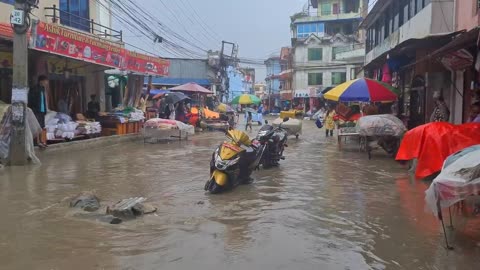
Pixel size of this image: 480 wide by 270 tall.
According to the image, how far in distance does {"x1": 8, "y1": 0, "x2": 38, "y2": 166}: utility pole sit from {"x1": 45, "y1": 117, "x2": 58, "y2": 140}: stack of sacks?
2.98 m

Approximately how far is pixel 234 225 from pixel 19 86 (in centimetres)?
713

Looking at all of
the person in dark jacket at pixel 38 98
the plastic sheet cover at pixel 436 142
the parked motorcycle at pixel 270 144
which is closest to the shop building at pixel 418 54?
the plastic sheet cover at pixel 436 142

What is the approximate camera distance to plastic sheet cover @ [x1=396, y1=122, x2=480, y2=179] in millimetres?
8508

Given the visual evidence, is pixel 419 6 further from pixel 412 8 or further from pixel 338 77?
pixel 338 77

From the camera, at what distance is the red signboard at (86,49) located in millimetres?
12062

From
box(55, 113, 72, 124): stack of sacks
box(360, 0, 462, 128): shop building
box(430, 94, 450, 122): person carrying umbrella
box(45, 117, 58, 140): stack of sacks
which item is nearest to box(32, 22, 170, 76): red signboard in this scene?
box(55, 113, 72, 124): stack of sacks

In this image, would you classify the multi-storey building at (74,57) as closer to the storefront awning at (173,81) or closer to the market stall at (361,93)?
the market stall at (361,93)

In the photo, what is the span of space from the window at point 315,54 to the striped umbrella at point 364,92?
44.8 m

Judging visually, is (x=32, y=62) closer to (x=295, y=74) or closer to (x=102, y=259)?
(x=102, y=259)

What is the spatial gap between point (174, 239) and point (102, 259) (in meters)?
0.94

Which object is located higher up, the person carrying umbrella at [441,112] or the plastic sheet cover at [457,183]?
the person carrying umbrella at [441,112]

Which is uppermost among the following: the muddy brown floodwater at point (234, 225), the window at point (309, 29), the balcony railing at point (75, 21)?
the window at point (309, 29)

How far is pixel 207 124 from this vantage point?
26.1 metres

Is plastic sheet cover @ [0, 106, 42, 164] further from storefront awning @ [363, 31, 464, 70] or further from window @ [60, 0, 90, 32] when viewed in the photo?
storefront awning @ [363, 31, 464, 70]
